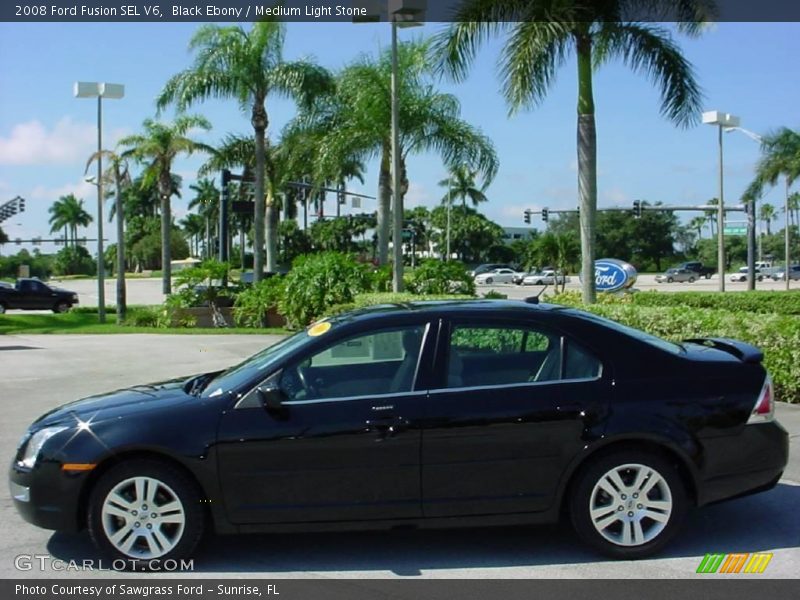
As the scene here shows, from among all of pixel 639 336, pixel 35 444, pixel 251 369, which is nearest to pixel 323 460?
pixel 251 369

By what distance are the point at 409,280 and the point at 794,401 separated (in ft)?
41.0

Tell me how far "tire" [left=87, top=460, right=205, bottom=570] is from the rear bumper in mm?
2976

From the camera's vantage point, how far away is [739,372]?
534cm

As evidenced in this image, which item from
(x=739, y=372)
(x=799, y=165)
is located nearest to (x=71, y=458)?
(x=739, y=372)

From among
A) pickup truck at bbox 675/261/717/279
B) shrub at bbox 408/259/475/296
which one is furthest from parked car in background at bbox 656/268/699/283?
shrub at bbox 408/259/475/296

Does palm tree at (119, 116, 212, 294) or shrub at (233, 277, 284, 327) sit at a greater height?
palm tree at (119, 116, 212, 294)

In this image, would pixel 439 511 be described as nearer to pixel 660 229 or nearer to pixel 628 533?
pixel 628 533

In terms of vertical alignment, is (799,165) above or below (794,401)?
above

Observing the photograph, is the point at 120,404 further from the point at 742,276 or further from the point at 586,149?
the point at 742,276

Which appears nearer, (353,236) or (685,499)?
(685,499)

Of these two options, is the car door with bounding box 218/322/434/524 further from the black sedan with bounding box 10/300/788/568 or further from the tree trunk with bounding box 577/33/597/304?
the tree trunk with bounding box 577/33/597/304

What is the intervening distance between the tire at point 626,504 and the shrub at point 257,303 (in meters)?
19.0

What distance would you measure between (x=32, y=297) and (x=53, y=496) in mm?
33285

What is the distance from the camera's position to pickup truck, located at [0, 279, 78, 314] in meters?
35.2
